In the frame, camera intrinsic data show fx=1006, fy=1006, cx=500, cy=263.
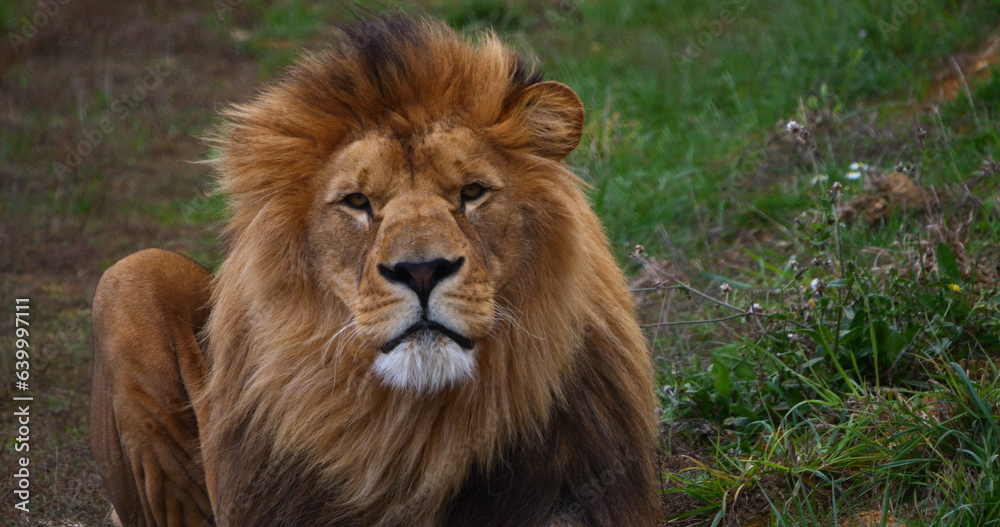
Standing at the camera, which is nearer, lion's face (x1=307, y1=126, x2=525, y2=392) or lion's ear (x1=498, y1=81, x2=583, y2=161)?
lion's face (x1=307, y1=126, x2=525, y2=392)

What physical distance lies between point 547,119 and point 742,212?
8.80ft

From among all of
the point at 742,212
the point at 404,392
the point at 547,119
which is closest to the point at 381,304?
the point at 404,392

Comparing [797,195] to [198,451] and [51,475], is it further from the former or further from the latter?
[51,475]

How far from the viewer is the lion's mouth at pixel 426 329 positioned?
2115 mm

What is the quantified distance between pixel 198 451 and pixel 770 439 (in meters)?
1.71

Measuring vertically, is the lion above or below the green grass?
above

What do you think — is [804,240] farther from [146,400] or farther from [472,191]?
[146,400]

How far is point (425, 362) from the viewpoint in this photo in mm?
2139

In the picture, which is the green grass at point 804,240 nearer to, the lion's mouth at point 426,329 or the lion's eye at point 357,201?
the lion's mouth at point 426,329

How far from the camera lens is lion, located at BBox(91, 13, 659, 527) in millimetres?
2324

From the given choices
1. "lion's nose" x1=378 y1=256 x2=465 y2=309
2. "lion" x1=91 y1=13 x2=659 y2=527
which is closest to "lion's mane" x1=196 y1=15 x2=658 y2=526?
"lion" x1=91 y1=13 x2=659 y2=527

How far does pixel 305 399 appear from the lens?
2420mm

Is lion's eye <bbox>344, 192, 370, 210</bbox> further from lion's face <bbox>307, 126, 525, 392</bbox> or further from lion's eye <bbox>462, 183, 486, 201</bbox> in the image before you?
lion's eye <bbox>462, 183, 486, 201</bbox>

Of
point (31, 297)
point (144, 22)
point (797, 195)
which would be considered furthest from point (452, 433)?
point (144, 22)
